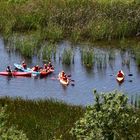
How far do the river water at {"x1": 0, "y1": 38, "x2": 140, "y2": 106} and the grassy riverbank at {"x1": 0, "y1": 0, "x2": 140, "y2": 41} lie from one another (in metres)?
2.58

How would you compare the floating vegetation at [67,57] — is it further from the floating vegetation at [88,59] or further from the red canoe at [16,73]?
the red canoe at [16,73]

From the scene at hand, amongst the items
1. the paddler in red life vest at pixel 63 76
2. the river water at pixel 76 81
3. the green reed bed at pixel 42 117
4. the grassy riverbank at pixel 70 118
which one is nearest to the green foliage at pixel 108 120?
the grassy riverbank at pixel 70 118

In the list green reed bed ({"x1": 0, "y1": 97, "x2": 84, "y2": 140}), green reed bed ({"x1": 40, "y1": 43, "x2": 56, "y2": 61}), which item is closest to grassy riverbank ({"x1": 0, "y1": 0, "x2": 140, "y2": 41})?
green reed bed ({"x1": 40, "y1": 43, "x2": 56, "y2": 61})

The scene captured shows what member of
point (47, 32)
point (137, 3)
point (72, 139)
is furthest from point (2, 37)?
point (72, 139)

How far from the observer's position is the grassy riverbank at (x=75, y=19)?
38.9 metres

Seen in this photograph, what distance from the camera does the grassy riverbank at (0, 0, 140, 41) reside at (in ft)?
128

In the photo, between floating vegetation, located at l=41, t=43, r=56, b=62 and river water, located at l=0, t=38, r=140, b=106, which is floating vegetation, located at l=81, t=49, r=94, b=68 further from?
floating vegetation, located at l=41, t=43, r=56, b=62

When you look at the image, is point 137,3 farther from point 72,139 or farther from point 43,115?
point 72,139

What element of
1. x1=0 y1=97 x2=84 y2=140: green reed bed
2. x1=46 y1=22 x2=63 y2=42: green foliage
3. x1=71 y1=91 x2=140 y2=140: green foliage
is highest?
x1=71 y1=91 x2=140 y2=140: green foliage

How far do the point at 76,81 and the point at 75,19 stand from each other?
33.9 ft

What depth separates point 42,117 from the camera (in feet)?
65.8

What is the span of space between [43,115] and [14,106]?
1835 mm

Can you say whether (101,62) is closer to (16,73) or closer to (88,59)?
(88,59)

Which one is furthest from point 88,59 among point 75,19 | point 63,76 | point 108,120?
point 108,120
